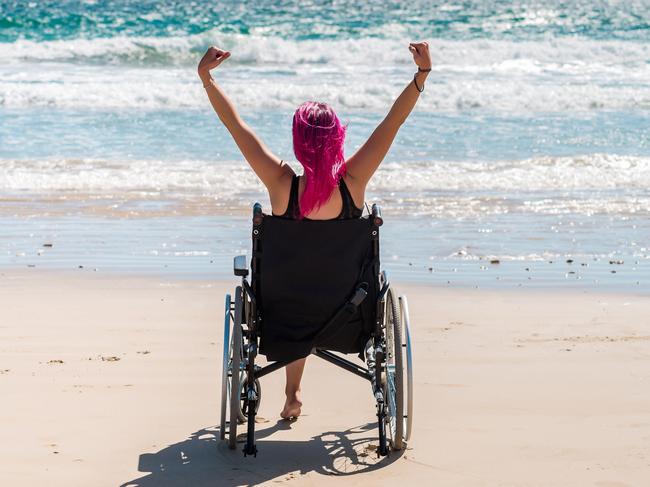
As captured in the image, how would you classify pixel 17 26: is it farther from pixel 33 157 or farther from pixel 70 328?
pixel 70 328

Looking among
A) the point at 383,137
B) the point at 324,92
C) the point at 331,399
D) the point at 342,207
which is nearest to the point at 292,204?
the point at 342,207

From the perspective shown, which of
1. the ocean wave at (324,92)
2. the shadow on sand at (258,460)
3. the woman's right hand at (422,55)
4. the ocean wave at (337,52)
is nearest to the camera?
the shadow on sand at (258,460)

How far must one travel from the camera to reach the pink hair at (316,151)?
3797 mm

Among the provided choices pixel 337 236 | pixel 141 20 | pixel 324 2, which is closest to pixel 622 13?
pixel 324 2

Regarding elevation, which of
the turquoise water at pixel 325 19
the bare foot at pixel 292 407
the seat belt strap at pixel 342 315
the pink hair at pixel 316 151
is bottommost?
the bare foot at pixel 292 407

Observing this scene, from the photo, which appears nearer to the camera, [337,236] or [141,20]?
[337,236]

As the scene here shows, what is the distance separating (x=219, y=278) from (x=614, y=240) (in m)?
3.23

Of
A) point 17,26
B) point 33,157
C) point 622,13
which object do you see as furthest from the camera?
point 622,13

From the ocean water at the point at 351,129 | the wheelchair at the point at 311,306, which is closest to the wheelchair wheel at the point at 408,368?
the wheelchair at the point at 311,306

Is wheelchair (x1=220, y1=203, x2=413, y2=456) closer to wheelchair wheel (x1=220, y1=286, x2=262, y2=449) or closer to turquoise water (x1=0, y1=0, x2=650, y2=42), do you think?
wheelchair wheel (x1=220, y1=286, x2=262, y2=449)

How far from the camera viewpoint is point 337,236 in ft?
Answer: 12.5

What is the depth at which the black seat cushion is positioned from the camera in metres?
3.81

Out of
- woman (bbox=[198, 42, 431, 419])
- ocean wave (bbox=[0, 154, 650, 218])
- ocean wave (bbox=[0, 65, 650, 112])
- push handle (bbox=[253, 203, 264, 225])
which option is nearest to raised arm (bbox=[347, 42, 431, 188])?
woman (bbox=[198, 42, 431, 419])

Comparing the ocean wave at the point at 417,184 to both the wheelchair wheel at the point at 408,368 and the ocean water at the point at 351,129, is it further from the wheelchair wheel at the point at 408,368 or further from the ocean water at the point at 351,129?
the wheelchair wheel at the point at 408,368
